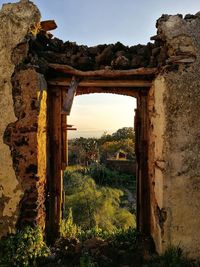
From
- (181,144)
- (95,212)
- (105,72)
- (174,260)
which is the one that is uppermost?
(105,72)

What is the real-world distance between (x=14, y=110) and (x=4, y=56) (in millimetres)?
726

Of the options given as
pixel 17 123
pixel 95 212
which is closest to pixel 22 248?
pixel 17 123

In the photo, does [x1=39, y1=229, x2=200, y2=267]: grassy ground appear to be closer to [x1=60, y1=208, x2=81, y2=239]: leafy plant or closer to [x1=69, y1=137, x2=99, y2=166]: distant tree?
[x1=60, y1=208, x2=81, y2=239]: leafy plant

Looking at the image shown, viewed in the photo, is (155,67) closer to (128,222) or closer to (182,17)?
(182,17)

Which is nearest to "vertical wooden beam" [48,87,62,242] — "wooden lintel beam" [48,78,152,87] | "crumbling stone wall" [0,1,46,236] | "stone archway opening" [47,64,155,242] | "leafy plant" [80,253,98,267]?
"stone archway opening" [47,64,155,242]

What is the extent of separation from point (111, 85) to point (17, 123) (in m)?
1.49

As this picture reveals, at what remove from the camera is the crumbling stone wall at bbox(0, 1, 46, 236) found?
4.57m

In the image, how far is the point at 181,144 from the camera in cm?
443

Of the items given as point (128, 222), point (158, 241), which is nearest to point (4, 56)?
point (158, 241)

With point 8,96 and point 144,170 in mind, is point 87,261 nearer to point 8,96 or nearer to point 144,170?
point 144,170

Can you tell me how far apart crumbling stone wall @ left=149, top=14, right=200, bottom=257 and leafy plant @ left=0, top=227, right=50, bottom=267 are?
5.26ft

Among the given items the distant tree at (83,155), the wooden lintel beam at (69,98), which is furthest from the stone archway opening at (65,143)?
the distant tree at (83,155)

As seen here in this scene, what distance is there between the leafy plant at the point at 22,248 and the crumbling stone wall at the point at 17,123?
168mm

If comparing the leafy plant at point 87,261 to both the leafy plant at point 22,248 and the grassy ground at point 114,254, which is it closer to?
the grassy ground at point 114,254
